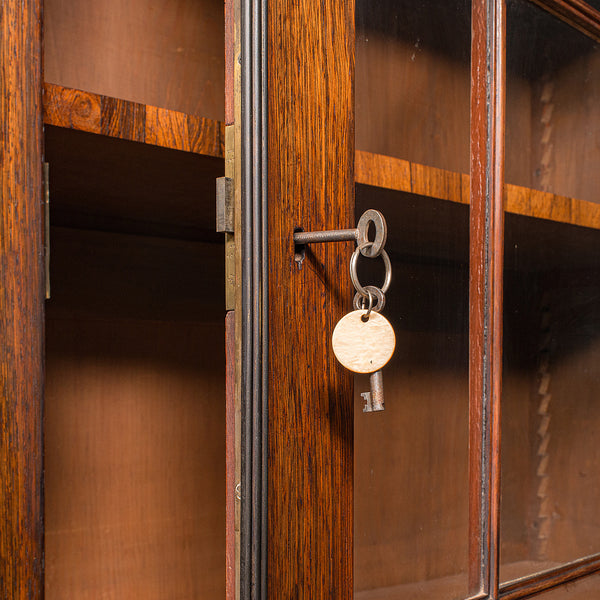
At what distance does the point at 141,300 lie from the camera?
2.49 ft

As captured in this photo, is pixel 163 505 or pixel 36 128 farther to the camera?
pixel 163 505

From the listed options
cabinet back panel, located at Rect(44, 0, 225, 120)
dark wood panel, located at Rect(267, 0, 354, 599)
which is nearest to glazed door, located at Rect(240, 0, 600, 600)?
dark wood panel, located at Rect(267, 0, 354, 599)

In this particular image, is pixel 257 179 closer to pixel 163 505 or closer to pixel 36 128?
pixel 36 128

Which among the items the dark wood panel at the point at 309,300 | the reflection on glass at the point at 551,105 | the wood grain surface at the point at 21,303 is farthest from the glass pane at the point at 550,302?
the wood grain surface at the point at 21,303

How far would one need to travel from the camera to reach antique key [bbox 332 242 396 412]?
42 cm

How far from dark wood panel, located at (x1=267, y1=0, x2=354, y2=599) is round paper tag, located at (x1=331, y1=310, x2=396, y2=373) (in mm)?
→ 38

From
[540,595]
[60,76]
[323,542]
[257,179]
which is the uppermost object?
[60,76]

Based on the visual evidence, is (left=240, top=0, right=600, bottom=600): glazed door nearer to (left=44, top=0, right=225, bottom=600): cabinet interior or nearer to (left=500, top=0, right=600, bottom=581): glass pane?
(left=500, top=0, right=600, bottom=581): glass pane

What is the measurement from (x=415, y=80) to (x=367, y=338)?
26cm

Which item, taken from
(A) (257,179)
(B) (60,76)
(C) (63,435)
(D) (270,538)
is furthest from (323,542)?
(B) (60,76)

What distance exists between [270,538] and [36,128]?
0.94 feet

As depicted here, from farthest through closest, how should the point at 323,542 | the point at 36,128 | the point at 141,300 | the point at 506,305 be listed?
the point at 141,300 → the point at 506,305 → the point at 323,542 → the point at 36,128

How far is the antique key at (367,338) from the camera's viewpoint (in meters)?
0.42

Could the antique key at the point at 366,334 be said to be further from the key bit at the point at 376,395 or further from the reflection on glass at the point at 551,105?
the reflection on glass at the point at 551,105
